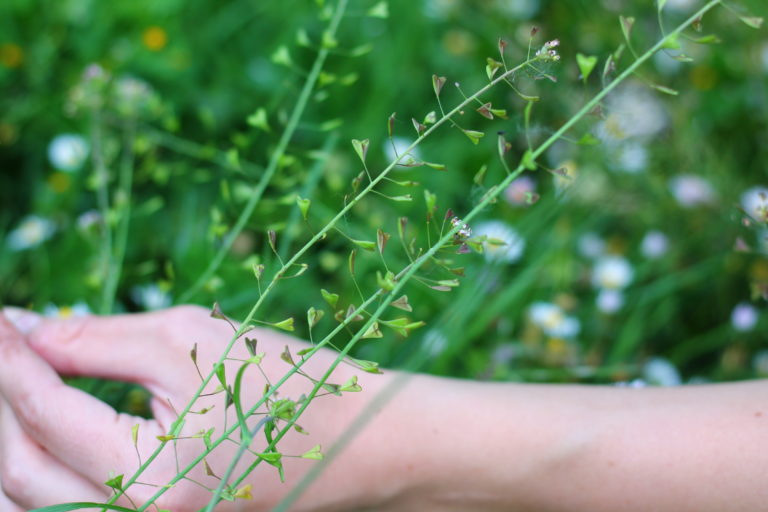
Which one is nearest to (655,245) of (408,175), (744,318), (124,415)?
(744,318)

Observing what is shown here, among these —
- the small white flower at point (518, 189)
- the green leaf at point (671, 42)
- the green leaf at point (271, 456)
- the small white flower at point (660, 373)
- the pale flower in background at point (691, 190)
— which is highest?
the green leaf at point (671, 42)

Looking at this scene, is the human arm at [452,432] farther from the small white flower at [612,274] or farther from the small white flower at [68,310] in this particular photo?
the small white flower at [612,274]

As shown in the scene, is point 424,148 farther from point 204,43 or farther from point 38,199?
point 38,199

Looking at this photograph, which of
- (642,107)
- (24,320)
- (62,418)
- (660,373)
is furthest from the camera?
(642,107)

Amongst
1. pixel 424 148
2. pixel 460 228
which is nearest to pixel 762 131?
pixel 424 148

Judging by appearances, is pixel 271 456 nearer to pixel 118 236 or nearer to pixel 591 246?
pixel 118 236

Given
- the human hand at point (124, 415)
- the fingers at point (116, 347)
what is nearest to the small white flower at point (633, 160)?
the human hand at point (124, 415)

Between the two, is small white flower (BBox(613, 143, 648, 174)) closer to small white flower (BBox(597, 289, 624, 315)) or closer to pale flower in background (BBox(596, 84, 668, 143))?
pale flower in background (BBox(596, 84, 668, 143))
